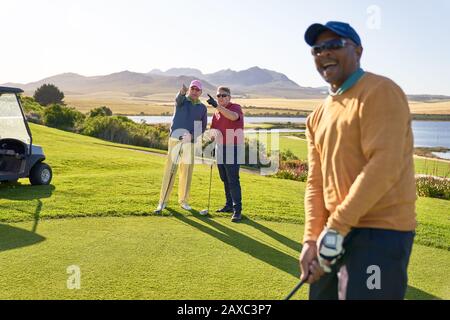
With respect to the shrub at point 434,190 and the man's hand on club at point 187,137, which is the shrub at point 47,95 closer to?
the shrub at point 434,190

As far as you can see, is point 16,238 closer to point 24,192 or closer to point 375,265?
point 24,192

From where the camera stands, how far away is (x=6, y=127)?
948cm

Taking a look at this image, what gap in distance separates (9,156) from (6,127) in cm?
61

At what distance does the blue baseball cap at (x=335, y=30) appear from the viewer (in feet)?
7.90

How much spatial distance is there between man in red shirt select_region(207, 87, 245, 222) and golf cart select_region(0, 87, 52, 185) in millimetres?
4288

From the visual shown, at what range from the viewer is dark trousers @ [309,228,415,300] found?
7.59 ft

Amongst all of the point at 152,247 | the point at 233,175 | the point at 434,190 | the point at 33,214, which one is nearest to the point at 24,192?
the point at 33,214

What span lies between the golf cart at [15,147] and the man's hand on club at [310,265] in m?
8.08

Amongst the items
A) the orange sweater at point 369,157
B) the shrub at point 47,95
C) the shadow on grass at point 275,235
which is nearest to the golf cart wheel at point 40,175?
the shadow on grass at point 275,235

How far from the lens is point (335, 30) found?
240 cm

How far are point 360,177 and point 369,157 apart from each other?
10 centimetres
